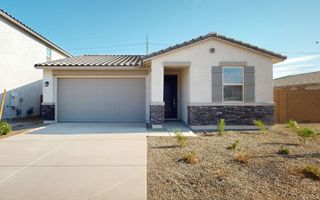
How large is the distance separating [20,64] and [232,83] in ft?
43.5

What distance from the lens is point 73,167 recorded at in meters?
5.40

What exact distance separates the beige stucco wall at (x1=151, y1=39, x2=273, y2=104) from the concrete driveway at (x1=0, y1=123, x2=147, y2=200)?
3.49 metres

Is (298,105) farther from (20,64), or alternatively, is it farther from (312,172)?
(20,64)

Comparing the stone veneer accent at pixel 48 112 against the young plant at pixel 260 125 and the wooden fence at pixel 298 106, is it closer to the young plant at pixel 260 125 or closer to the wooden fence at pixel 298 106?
the young plant at pixel 260 125

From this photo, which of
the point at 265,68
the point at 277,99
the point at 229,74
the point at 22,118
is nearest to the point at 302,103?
the point at 277,99

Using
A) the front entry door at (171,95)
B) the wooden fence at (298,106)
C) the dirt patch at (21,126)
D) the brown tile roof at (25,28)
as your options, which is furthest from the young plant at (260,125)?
the brown tile roof at (25,28)

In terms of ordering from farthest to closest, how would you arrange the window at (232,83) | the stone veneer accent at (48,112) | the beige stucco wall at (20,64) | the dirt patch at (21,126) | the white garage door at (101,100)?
1. the beige stucco wall at (20,64)
2. the white garage door at (101,100)
3. the stone veneer accent at (48,112)
4. the window at (232,83)
5. the dirt patch at (21,126)

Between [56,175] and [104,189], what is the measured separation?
1.34 metres

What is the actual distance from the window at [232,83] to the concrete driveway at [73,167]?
16.1 ft

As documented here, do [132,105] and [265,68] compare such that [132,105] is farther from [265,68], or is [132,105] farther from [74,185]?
[74,185]

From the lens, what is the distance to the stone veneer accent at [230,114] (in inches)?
431

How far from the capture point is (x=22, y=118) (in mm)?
15180

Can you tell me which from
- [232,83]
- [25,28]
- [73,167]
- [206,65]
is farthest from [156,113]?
[25,28]

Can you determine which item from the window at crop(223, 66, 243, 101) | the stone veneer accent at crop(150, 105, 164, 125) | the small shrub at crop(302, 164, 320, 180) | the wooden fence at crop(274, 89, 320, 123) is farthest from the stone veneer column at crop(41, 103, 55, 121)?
the wooden fence at crop(274, 89, 320, 123)
